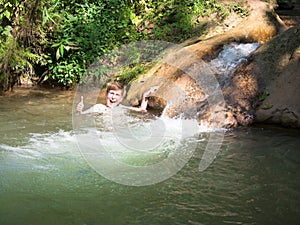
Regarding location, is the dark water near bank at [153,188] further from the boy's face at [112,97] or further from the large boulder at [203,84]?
the boy's face at [112,97]

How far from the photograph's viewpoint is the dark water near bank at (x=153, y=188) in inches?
123

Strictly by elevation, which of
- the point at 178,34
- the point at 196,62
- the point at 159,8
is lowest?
the point at 196,62

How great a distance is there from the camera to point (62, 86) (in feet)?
28.6

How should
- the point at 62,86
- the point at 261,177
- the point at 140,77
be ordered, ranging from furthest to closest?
the point at 62,86
the point at 140,77
the point at 261,177

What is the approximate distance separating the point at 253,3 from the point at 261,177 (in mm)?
6486

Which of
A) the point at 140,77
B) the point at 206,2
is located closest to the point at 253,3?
the point at 206,2

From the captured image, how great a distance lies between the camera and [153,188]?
368cm

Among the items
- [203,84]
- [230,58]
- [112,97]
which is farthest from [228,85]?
[112,97]

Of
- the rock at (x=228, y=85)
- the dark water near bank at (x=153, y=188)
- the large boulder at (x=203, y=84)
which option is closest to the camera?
the dark water near bank at (x=153, y=188)

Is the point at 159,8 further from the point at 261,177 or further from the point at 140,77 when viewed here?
the point at 261,177

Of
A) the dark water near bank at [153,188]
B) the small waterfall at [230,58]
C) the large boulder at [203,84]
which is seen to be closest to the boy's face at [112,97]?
the large boulder at [203,84]

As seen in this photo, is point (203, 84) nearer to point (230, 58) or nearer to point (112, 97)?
point (230, 58)

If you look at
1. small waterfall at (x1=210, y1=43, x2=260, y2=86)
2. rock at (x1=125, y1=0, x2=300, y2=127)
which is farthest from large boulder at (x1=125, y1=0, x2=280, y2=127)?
small waterfall at (x1=210, y1=43, x2=260, y2=86)

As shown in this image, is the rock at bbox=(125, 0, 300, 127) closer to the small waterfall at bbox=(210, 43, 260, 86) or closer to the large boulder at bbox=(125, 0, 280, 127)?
the large boulder at bbox=(125, 0, 280, 127)
